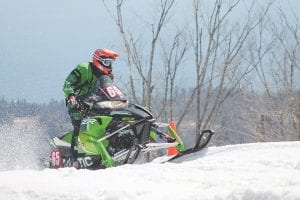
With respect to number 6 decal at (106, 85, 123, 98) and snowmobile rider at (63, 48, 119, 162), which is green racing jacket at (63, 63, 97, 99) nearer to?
snowmobile rider at (63, 48, 119, 162)

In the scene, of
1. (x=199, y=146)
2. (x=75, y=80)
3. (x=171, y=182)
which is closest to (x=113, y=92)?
(x=75, y=80)

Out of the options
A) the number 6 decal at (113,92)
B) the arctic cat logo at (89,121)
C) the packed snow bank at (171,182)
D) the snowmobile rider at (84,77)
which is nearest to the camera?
the packed snow bank at (171,182)

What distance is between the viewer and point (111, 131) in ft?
23.7

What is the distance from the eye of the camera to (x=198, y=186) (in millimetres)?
4074

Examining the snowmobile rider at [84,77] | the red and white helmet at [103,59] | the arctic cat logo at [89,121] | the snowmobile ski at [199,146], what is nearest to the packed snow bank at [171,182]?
the snowmobile ski at [199,146]

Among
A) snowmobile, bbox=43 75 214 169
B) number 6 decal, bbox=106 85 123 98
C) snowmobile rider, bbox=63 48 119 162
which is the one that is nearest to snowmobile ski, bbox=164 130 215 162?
snowmobile, bbox=43 75 214 169

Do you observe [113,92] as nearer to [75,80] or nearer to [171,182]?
[75,80]

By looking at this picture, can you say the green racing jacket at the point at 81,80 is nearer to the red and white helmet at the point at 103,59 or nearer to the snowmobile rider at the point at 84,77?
the snowmobile rider at the point at 84,77

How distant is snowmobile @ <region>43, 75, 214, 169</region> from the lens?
711 centimetres

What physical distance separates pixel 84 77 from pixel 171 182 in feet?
12.2

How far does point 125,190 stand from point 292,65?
18212 mm

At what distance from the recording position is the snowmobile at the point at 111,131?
7113mm

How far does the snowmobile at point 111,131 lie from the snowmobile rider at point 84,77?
18 centimetres

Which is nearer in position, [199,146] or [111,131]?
[111,131]
